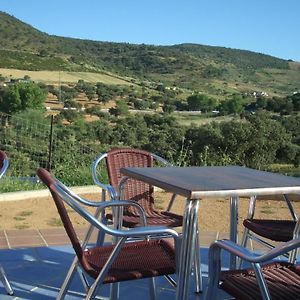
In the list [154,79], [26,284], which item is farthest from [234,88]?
[26,284]

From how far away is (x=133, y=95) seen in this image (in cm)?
3250

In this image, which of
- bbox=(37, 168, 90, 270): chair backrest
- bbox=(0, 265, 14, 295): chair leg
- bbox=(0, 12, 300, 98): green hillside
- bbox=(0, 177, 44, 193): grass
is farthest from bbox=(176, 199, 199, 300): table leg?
bbox=(0, 12, 300, 98): green hillside

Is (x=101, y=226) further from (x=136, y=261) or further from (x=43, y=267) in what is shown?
(x=43, y=267)

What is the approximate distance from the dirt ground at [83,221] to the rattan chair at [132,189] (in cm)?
125

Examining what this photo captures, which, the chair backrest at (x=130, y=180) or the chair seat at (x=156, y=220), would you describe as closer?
the chair seat at (x=156, y=220)

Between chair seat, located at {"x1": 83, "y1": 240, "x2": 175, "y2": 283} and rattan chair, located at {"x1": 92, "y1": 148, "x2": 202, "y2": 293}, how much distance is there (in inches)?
19.3

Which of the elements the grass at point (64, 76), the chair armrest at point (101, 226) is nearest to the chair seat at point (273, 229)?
the chair armrest at point (101, 226)

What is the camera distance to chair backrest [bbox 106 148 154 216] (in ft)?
11.5

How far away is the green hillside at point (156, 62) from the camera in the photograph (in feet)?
121

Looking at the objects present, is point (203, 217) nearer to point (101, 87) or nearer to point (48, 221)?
point (48, 221)

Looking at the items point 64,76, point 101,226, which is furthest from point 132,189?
point 64,76

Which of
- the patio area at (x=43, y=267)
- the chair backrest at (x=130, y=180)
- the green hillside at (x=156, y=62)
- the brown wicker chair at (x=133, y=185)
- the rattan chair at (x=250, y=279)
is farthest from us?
the green hillside at (x=156, y=62)

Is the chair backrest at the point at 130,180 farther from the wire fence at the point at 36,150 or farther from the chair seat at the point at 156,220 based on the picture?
the wire fence at the point at 36,150

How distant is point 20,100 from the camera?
21.1 m
